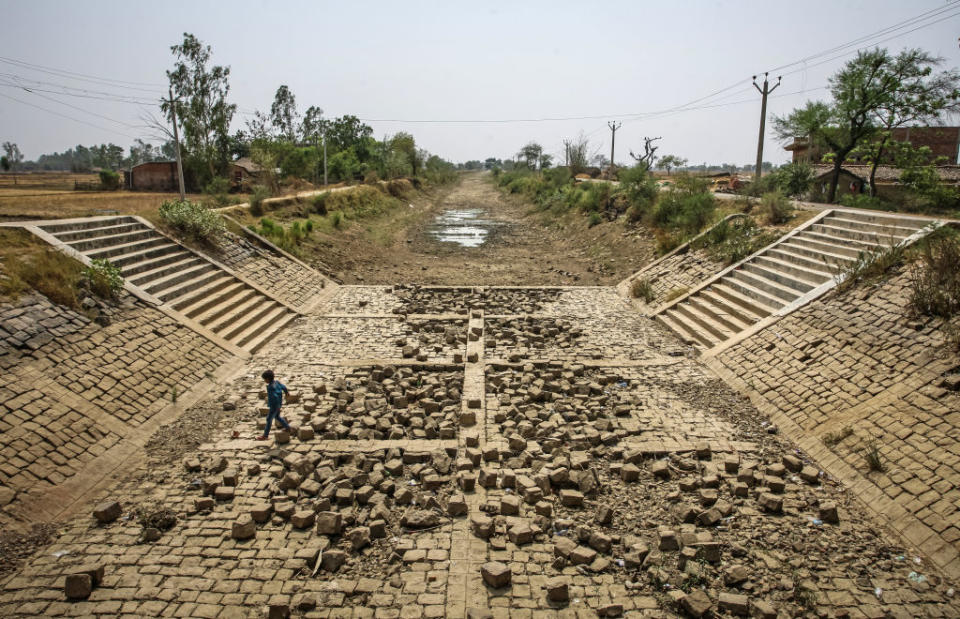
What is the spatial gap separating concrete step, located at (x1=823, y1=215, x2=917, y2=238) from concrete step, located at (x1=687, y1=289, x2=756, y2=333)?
3517 mm

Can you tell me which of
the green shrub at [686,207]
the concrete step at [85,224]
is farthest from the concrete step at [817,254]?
the concrete step at [85,224]

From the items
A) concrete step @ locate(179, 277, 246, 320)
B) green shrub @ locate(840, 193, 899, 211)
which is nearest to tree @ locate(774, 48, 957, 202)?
green shrub @ locate(840, 193, 899, 211)

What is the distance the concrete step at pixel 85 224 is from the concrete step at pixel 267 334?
4.38 meters

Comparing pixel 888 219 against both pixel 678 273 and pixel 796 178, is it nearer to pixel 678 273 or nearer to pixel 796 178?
pixel 678 273

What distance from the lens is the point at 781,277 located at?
12.3 m

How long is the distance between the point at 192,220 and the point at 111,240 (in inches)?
107

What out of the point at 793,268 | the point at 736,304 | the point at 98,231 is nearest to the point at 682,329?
the point at 736,304

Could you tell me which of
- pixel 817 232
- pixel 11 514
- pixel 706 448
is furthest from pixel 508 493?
pixel 817 232

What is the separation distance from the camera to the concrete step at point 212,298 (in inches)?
453

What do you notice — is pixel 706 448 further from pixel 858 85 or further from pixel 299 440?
pixel 858 85

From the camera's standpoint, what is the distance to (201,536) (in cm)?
570

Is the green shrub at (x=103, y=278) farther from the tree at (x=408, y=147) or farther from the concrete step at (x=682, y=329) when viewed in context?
the tree at (x=408, y=147)

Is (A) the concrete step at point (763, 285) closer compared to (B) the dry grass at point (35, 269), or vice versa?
(B) the dry grass at point (35, 269)

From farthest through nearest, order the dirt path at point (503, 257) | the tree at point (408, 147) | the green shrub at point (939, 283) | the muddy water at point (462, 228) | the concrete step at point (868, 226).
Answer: the tree at point (408, 147), the muddy water at point (462, 228), the dirt path at point (503, 257), the concrete step at point (868, 226), the green shrub at point (939, 283)
